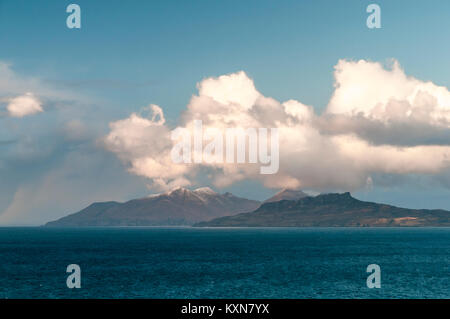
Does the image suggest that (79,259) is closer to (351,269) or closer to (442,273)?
(351,269)

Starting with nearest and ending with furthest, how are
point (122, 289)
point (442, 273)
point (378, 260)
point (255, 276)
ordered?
point (122, 289), point (255, 276), point (442, 273), point (378, 260)

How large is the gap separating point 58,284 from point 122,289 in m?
16.9

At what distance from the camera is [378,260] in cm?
15450

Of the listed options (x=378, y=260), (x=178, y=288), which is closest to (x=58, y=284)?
(x=178, y=288)
